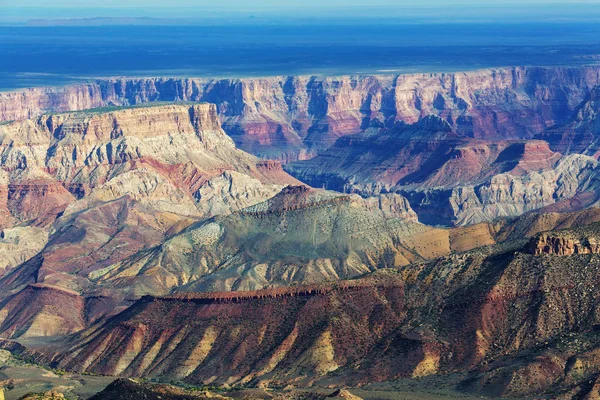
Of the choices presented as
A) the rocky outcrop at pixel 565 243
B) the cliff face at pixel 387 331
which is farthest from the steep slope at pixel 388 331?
the rocky outcrop at pixel 565 243

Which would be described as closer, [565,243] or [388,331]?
[388,331]

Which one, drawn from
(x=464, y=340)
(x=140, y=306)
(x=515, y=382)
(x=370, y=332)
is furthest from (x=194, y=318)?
(x=515, y=382)

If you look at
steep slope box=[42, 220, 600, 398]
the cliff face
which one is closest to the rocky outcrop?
steep slope box=[42, 220, 600, 398]

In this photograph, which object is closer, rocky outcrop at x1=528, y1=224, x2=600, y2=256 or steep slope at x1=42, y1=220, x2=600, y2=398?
steep slope at x1=42, y1=220, x2=600, y2=398

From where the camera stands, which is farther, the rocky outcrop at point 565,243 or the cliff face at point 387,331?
the rocky outcrop at point 565,243

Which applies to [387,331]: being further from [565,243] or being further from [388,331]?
[565,243]

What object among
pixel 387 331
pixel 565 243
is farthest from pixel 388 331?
pixel 565 243

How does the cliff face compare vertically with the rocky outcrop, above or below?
below

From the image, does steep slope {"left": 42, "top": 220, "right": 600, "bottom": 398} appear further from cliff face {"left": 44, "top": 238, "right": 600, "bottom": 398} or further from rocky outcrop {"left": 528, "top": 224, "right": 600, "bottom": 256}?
rocky outcrop {"left": 528, "top": 224, "right": 600, "bottom": 256}

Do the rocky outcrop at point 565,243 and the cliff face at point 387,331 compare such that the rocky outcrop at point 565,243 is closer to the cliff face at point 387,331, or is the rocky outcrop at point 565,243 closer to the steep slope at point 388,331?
the steep slope at point 388,331

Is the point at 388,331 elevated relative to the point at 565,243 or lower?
lower

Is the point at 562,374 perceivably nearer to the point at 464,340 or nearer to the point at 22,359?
the point at 464,340
